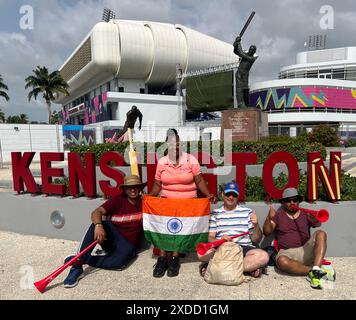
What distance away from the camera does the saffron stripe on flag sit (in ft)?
12.2

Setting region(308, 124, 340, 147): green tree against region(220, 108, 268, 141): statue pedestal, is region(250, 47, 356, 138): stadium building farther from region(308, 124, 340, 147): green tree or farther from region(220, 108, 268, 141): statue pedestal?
region(220, 108, 268, 141): statue pedestal

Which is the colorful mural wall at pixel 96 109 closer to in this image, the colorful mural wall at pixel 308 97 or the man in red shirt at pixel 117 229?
the colorful mural wall at pixel 308 97

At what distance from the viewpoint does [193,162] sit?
398 centimetres

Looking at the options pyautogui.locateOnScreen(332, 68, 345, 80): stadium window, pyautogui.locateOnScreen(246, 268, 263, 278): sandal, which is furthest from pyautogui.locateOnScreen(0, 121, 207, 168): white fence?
pyautogui.locateOnScreen(332, 68, 345, 80): stadium window

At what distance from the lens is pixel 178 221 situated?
3773 mm

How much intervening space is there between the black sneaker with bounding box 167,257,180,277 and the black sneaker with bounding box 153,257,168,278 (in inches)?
2.7

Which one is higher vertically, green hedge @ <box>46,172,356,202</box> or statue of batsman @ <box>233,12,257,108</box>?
statue of batsman @ <box>233,12,257,108</box>

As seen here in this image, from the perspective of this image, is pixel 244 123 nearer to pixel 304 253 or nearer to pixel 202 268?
pixel 304 253

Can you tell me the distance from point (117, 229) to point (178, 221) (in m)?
0.85

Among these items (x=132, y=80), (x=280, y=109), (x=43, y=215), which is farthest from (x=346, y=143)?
(x=132, y=80)

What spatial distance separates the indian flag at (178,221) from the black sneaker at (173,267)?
14 cm

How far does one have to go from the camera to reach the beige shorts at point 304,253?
348 cm

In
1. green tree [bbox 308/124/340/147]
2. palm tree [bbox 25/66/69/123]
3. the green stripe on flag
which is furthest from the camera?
palm tree [bbox 25/66/69/123]
